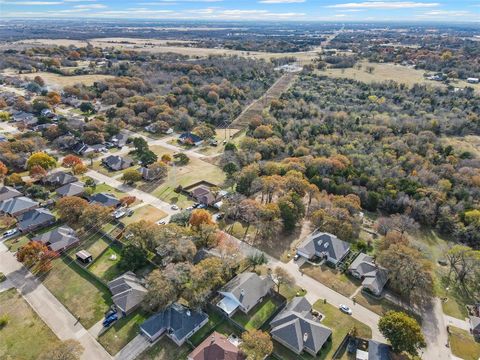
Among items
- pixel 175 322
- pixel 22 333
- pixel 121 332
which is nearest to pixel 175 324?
pixel 175 322

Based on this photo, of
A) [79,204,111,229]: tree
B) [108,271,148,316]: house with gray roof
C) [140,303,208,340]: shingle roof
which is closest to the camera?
[140,303,208,340]: shingle roof

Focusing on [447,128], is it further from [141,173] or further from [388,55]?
[388,55]

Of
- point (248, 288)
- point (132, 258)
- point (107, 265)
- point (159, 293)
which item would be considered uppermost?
point (159, 293)

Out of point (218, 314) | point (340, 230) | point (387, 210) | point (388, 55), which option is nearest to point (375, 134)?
point (387, 210)

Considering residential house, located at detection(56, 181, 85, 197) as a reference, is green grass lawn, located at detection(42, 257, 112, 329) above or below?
below

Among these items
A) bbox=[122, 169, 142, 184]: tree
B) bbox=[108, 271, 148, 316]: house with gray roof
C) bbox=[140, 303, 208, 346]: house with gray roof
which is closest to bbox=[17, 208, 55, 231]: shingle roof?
bbox=[122, 169, 142, 184]: tree

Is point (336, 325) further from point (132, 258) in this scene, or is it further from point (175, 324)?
point (132, 258)

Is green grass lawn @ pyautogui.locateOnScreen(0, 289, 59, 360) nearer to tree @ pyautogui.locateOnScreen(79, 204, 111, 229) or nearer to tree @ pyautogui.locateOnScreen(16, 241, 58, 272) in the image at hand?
tree @ pyautogui.locateOnScreen(16, 241, 58, 272)
